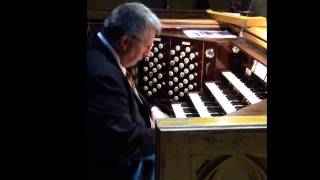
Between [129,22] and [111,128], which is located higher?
[129,22]

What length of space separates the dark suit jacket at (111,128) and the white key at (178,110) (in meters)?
0.53

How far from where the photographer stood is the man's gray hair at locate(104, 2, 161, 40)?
7.57 feet

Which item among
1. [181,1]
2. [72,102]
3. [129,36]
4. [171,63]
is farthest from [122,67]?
[181,1]

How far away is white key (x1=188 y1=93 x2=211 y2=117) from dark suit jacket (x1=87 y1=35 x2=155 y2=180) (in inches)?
17.5

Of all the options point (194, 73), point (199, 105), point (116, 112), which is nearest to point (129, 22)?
point (116, 112)

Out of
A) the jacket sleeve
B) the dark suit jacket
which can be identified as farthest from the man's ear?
the jacket sleeve

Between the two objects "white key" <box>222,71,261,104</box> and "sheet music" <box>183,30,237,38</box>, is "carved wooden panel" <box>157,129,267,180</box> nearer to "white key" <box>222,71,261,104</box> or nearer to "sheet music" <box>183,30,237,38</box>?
"white key" <box>222,71,261,104</box>

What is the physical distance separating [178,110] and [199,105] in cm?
18

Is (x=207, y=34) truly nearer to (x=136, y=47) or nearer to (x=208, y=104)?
(x=208, y=104)

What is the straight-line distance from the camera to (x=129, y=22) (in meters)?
2.31

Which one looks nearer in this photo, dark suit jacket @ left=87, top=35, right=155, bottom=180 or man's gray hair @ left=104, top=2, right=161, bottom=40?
dark suit jacket @ left=87, top=35, right=155, bottom=180
